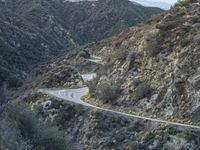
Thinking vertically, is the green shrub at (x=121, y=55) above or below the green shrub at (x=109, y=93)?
above

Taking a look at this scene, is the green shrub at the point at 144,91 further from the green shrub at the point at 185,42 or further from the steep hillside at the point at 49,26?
the steep hillside at the point at 49,26

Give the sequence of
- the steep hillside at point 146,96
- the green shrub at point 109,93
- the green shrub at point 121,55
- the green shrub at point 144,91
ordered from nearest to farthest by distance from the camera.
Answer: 1. the steep hillside at point 146,96
2. the green shrub at point 144,91
3. the green shrub at point 109,93
4. the green shrub at point 121,55

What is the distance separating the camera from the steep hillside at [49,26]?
348 ft

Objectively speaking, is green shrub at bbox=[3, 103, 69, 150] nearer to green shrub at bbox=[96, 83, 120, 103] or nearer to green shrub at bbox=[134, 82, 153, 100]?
green shrub at bbox=[134, 82, 153, 100]

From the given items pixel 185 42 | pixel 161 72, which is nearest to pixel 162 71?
pixel 161 72

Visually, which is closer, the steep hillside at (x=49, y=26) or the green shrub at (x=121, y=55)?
the green shrub at (x=121, y=55)

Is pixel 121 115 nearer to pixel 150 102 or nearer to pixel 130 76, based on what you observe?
pixel 150 102

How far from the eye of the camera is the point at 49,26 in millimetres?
154375

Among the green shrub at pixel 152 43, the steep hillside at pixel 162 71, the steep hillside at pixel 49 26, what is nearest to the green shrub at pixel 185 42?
the steep hillside at pixel 162 71

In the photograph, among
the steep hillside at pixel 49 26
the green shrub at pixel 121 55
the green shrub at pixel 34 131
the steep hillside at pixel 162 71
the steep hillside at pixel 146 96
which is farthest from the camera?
the steep hillside at pixel 49 26

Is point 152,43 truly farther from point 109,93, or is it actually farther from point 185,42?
point 109,93

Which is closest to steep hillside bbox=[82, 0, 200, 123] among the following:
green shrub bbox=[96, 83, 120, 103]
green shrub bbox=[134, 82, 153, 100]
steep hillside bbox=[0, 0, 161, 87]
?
green shrub bbox=[134, 82, 153, 100]

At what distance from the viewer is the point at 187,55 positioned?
46.6m

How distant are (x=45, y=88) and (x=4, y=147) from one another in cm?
4797
